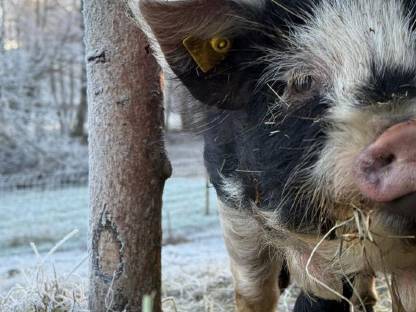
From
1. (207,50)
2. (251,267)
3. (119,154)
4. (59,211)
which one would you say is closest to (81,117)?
(59,211)

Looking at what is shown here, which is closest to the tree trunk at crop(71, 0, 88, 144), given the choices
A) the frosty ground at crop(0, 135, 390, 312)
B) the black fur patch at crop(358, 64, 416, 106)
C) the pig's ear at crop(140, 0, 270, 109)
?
the frosty ground at crop(0, 135, 390, 312)

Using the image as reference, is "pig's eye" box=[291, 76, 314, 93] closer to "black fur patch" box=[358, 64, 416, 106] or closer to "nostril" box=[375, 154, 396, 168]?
"black fur patch" box=[358, 64, 416, 106]

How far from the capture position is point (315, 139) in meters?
1.52

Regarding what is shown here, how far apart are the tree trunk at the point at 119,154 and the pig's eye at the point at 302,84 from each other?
56cm

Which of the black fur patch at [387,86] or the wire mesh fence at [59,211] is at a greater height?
the black fur patch at [387,86]

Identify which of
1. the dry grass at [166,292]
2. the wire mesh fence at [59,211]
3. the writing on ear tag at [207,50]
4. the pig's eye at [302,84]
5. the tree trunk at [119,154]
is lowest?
the wire mesh fence at [59,211]

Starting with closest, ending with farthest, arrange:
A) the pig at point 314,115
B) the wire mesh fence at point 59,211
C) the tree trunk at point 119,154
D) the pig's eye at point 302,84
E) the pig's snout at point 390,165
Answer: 1. the pig's snout at point 390,165
2. the pig at point 314,115
3. the pig's eye at point 302,84
4. the tree trunk at point 119,154
5. the wire mesh fence at point 59,211

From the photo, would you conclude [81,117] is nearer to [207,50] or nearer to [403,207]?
[207,50]

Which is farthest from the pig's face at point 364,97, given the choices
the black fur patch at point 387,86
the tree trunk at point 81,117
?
the tree trunk at point 81,117

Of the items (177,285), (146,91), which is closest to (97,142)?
(146,91)

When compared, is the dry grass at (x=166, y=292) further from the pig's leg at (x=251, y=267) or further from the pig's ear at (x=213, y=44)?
the pig's ear at (x=213, y=44)

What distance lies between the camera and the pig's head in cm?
137

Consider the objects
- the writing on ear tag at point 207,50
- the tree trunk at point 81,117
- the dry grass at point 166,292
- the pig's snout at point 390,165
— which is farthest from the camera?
the tree trunk at point 81,117

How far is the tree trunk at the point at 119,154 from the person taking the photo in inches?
80.8
